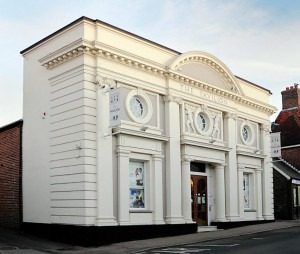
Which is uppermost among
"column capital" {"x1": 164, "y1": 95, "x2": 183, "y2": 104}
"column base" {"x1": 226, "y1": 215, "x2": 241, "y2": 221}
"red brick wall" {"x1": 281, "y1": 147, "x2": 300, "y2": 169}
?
"column capital" {"x1": 164, "y1": 95, "x2": 183, "y2": 104}

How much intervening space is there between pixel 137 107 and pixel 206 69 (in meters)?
5.18

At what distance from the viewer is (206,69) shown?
23578 millimetres

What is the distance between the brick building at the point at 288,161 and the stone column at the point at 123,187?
653 inches

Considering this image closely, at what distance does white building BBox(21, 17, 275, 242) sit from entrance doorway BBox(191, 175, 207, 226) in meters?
0.05

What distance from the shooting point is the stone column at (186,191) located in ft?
69.3

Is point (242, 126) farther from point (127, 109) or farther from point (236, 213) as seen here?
point (127, 109)

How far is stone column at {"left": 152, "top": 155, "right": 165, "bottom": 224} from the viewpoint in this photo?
19.8 metres

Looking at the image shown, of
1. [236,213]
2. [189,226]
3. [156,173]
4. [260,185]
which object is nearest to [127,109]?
[156,173]

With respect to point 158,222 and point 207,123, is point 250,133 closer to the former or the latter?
point 207,123

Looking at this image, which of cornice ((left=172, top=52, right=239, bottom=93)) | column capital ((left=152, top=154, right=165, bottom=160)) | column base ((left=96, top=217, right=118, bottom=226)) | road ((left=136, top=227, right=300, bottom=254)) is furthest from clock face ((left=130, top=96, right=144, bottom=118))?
road ((left=136, top=227, right=300, bottom=254))

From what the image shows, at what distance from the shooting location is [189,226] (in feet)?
69.2

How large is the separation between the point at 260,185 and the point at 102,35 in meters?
13.2

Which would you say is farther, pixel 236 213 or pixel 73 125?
pixel 236 213

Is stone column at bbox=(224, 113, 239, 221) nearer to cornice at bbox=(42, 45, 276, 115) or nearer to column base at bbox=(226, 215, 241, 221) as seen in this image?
column base at bbox=(226, 215, 241, 221)
